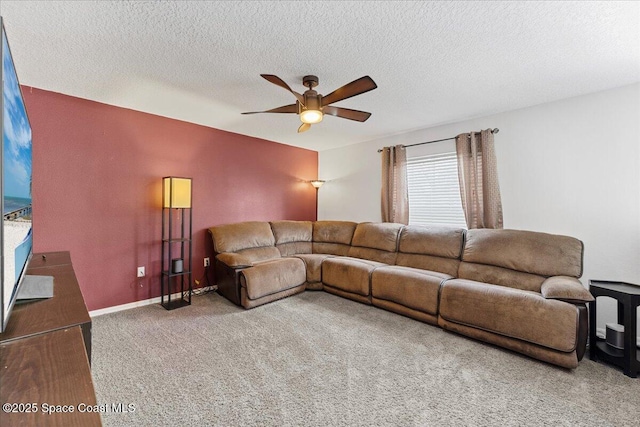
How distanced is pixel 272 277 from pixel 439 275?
196 centimetres

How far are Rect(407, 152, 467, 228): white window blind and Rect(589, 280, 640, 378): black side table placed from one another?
1.54 metres

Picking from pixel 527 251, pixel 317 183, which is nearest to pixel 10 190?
pixel 527 251

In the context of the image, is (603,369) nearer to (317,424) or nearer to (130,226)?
(317,424)

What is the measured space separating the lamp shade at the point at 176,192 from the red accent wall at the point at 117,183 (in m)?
0.20

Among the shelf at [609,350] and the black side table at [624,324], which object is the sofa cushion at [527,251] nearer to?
the black side table at [624,324]

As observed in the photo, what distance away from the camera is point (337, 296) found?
12.5ft

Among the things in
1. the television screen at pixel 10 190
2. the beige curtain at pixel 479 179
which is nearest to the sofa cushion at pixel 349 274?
the beige curtain at pixel 479 179

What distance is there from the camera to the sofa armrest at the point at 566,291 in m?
2.14

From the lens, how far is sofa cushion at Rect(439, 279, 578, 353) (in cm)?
212

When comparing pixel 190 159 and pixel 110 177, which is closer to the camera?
pixel 110 177

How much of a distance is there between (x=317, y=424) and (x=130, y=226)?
3.00 meters

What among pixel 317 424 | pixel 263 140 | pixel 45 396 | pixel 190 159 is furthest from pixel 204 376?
pixel 263 140

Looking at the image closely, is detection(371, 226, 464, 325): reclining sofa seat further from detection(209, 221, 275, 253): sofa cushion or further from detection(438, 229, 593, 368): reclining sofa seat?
detection(209, 221, 275, 253): sofa cushion

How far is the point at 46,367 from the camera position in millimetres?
702
